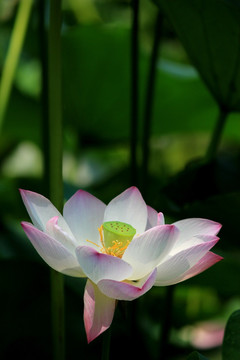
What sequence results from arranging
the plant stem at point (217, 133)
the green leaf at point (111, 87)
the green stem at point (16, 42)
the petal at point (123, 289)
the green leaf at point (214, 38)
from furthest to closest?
the green leaf at point (111, 87)
the green stem at point (16, 42)
the plant stem at point (217, 133)
the green leaf at point (214, 38)
the petal at point (123, 289)

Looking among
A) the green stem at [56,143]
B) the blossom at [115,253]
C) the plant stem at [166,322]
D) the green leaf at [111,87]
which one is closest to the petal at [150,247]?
the blossom at [115,253]

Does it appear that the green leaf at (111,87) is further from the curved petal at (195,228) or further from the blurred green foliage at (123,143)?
the curved petal at (195,228)

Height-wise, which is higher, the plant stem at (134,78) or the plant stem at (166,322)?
the plant stem at (134,78)

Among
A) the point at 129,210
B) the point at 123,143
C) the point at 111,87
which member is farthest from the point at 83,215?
the point at 123,143

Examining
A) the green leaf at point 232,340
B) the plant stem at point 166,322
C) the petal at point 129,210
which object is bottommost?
the plant stem at point 166,322

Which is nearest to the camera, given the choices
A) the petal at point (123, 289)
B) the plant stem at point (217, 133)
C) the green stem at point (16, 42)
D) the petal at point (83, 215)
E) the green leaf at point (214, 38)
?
the petal at point (123, 289)

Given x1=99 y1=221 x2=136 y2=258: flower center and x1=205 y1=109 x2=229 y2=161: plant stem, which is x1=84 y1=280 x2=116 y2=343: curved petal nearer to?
x1=99 y1=221 x2=136 y2=258: flower center
